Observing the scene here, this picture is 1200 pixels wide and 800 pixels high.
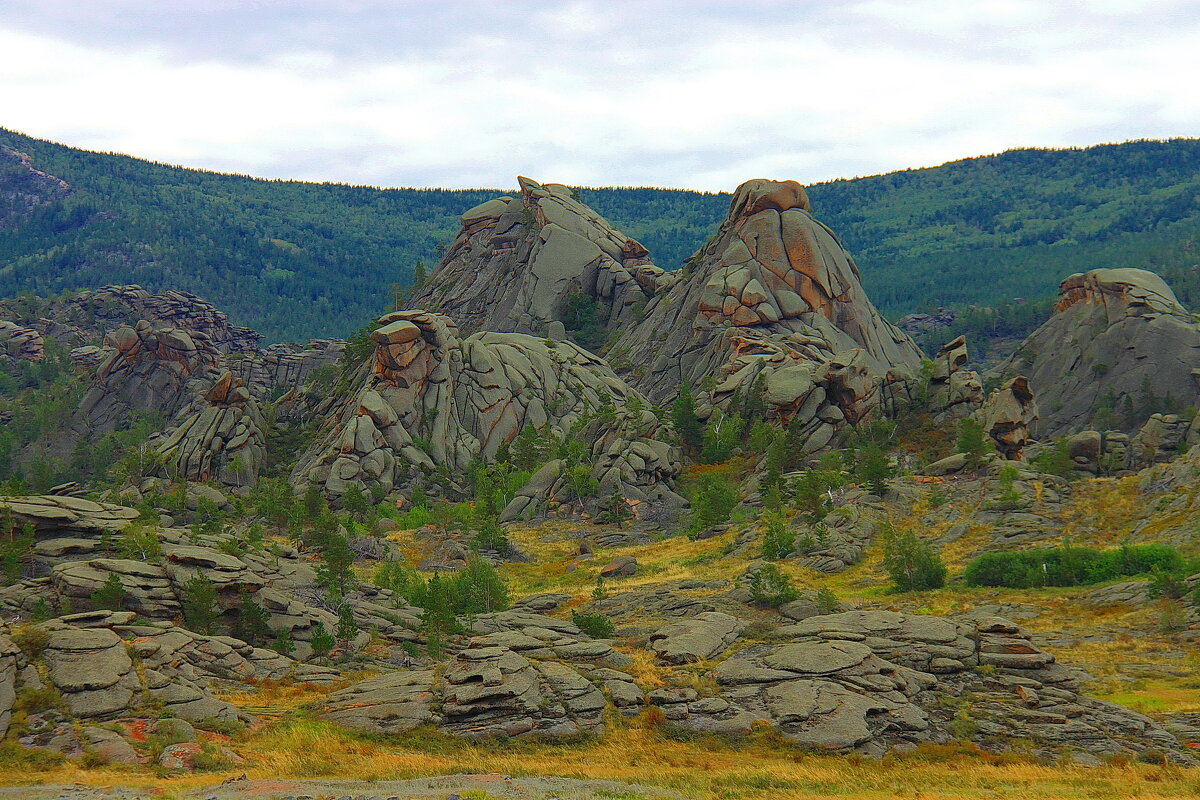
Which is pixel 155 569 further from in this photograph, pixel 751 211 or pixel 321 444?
pixel 751 211

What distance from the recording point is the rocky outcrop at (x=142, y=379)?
496 ft

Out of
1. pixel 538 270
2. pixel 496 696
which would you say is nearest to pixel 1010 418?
pixel 496 696

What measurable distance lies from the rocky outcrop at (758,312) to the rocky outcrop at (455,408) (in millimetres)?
9275

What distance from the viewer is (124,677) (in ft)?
111

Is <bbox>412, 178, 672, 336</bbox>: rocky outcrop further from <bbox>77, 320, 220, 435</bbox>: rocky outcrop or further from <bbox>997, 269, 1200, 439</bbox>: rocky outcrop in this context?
<bbox>997, 269, 1200, 439</bbox>: rocky outcrop

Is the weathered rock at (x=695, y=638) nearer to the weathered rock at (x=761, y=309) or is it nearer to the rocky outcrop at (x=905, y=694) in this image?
the rocky outcrop at (x=905, y=694)

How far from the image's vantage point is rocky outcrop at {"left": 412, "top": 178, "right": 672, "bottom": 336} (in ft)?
480

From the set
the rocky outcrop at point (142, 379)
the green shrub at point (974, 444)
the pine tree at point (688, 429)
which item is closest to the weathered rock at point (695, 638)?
the green shrub at point (974, 444)

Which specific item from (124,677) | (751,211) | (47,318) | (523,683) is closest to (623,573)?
(523,683)

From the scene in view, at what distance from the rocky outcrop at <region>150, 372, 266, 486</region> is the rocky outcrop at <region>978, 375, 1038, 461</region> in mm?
79876

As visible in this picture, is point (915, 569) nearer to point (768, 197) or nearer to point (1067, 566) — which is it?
point (1067, 566)

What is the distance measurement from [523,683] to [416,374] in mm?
81376

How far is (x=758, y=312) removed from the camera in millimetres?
120125

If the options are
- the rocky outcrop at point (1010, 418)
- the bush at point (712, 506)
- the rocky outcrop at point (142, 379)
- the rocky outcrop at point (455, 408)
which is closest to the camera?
the bush at point (712, 506)
